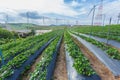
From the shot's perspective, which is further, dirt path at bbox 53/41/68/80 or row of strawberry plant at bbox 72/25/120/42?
row of strawberry plant at bbox 72/25/120/42

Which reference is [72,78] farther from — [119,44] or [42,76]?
[119,44]

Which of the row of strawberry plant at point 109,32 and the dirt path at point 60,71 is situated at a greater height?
the row of strawberry plant at point 109,32

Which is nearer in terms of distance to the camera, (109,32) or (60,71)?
(60,71)

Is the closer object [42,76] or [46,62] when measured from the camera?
Answer: [42,76]

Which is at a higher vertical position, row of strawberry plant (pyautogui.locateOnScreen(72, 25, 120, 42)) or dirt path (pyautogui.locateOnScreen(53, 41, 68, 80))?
row of strawberry plant (pyautogui.locateOnScreen(72, 25, 120, 42))

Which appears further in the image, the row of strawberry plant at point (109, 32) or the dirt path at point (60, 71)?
the row of strawberry plant at point (109, 32)

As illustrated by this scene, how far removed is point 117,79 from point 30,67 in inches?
221

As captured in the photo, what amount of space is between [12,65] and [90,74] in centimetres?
455

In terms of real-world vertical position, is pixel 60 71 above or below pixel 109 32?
below

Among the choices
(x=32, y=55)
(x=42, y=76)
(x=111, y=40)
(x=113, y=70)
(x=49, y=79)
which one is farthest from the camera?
(x=111, y=40)

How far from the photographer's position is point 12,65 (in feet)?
32.8

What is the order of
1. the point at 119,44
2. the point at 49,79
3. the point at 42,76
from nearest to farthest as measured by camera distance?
the point at 42,76 → the point at 49,79 → the point at 119,44

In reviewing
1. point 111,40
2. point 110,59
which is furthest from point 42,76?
point 111,40

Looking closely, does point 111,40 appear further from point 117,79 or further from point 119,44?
point 117,79
